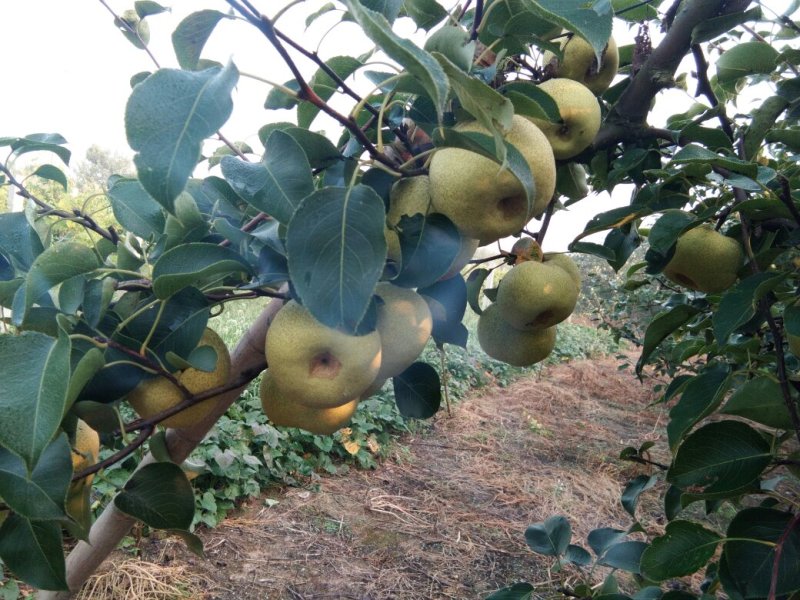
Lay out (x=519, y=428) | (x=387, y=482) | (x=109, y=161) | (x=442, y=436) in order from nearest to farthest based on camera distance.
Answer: (x=387, y=482) → (x=442, y=436) → (x=519, y=428) → (x=109, y=161)

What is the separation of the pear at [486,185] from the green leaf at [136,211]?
0.36 metres

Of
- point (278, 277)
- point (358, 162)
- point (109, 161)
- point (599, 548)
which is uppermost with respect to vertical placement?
point (358, 162)

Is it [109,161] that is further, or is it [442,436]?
[109,161]

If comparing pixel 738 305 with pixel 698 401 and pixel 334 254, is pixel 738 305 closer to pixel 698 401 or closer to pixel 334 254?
pixel 698 401

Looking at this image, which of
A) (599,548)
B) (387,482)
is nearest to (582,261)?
(387,482)

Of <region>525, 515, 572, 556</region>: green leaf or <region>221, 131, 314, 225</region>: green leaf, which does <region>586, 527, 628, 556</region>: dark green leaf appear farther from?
<region>221, 131, 314, 225</region>: green leaf

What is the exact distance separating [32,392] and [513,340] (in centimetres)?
74

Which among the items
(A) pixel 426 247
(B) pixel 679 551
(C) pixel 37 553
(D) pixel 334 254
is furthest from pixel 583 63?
(C) pixel 37 553

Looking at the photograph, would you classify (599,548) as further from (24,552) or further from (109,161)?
(109,161)

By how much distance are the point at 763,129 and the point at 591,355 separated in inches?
370

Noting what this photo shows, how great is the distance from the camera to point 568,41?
0.80m

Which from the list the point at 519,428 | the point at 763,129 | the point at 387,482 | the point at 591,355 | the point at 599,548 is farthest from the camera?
the point at 591,355

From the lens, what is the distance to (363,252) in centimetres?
45

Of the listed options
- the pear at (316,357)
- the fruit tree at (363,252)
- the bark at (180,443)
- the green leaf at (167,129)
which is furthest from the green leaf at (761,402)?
the green leaf at (167,129)
